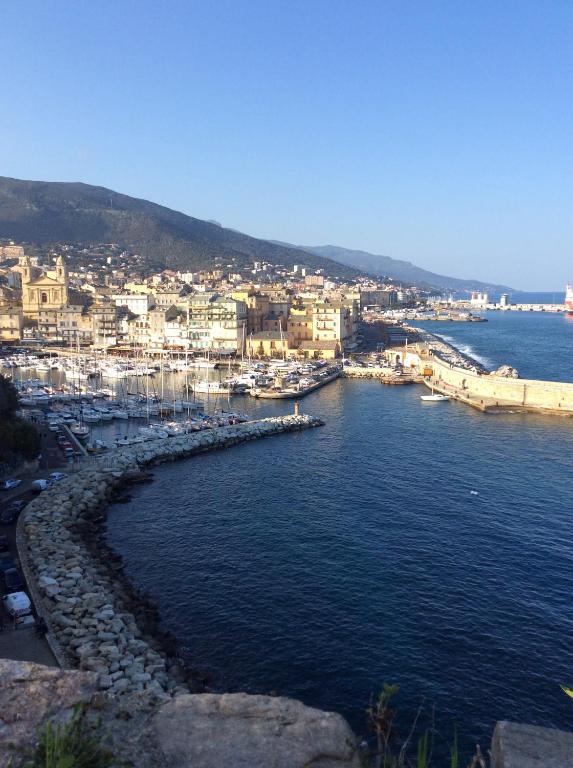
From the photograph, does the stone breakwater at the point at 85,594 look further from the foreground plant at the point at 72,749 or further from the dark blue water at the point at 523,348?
the dark blue water at the point at 523,348

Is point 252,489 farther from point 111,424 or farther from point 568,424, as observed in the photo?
point 568,424

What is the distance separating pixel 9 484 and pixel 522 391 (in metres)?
24.4

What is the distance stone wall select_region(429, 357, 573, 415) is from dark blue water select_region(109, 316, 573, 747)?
7.82m

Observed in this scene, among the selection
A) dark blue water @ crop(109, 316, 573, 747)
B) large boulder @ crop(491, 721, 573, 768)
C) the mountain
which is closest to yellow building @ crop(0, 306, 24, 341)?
dark blue water @ crop(109, 316, 573, 747)

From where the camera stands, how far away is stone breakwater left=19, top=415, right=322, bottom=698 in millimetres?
9188

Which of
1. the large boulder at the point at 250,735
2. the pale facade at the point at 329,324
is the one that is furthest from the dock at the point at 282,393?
the large boulder at the point at 250,735

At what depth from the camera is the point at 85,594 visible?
11.3 metres

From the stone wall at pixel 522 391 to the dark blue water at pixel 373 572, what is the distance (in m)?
7.82

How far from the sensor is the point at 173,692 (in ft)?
28.8

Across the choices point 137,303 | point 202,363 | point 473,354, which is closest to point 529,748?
point 202,363

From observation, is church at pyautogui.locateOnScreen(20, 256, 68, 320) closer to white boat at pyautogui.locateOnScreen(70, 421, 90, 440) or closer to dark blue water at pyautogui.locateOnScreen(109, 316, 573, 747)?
white boat at pyautogui.locateOnScreen(70, 421, 90, 440)

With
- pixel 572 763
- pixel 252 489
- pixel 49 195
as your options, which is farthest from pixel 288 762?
pixel 49 195

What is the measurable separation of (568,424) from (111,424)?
66.4 ft

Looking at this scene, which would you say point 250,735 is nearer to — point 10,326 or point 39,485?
point 39,485
